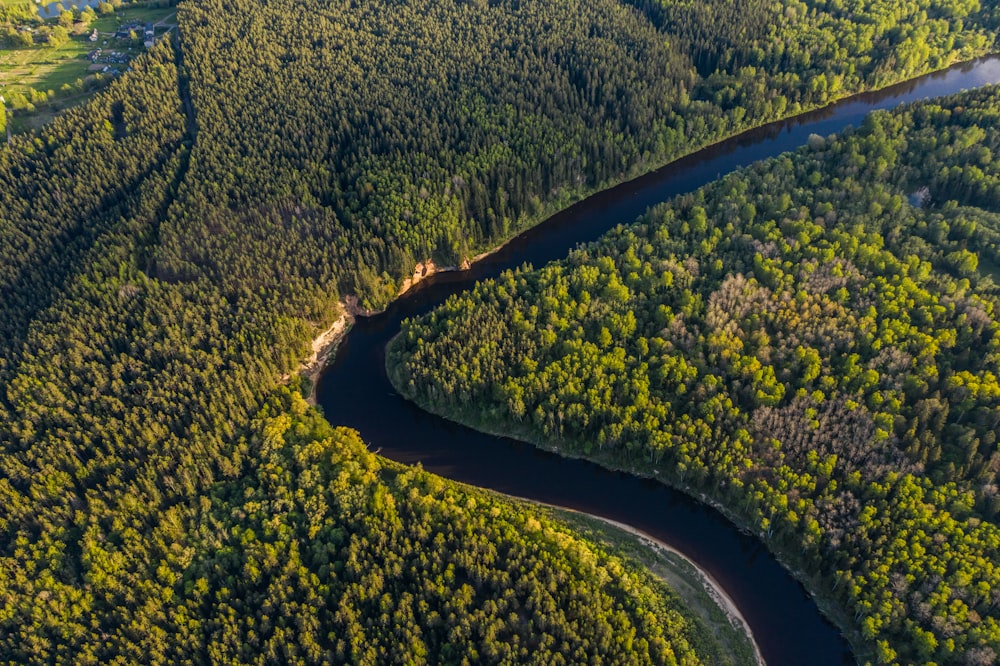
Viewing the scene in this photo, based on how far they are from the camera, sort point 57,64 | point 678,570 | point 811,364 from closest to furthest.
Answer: point 678,570
point 811,364
point 57,64

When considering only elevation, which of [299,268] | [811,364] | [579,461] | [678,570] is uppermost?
[811,364]

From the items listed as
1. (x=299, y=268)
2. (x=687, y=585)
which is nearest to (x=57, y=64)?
(x=299, y=268)

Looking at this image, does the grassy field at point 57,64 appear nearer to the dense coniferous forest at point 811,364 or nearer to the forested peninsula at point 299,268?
the forested peninsula at point 299,268

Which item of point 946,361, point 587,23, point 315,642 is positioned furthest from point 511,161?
point 315,642

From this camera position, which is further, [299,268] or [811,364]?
[299,268]

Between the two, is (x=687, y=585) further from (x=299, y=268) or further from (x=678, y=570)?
(x=299, y=268)

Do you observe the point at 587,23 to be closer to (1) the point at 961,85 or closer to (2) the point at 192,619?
(1) the point at 961,85
